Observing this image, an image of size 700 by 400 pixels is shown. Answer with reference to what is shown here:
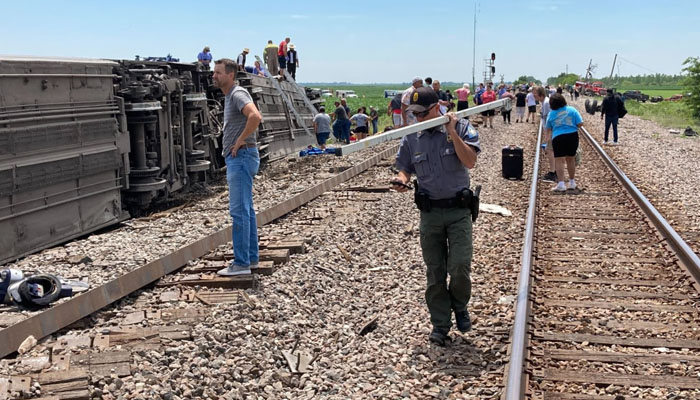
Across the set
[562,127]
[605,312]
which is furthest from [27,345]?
[562,127]

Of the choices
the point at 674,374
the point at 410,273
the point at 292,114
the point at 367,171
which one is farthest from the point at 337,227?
the point at 292,114

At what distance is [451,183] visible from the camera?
19.1 ft

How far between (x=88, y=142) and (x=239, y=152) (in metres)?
4.51

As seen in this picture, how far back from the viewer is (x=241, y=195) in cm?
727

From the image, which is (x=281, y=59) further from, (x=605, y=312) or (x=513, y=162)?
(x=605, y=312)

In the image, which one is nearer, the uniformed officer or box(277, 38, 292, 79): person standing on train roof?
the uniformed officer

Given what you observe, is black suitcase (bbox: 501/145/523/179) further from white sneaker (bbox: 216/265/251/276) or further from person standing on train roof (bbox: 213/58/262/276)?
white sneaker (bbox: 216/265/251/276)

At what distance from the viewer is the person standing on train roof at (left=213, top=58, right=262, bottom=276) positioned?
704 centimetres

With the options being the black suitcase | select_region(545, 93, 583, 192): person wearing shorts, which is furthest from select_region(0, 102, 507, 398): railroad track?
the black suitcase

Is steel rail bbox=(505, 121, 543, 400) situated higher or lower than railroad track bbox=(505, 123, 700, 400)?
higher

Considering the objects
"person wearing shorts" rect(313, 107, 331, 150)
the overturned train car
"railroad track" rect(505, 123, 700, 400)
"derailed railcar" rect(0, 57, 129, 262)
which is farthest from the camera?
"person wearing shorts" rect(313, 107, 331, 150)

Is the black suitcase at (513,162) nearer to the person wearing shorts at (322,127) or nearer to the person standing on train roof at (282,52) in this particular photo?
the person wearing shorts at (322,127)

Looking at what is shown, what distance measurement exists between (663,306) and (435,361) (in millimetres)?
2495

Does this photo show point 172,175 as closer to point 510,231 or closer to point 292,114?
point 510,231
